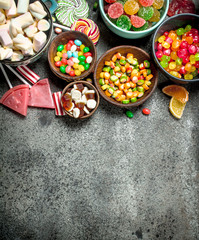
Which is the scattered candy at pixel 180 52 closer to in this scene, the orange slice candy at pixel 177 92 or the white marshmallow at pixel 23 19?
the orange slice candy at pixel 177 92

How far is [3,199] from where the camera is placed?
1.63m

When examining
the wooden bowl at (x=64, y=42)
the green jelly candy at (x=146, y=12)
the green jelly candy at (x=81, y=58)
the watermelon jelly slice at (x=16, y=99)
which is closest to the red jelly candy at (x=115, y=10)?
the green jelly candy at (x=146, y=12)

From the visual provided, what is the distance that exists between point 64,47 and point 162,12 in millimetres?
769

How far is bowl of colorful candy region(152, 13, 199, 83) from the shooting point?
5.04ft

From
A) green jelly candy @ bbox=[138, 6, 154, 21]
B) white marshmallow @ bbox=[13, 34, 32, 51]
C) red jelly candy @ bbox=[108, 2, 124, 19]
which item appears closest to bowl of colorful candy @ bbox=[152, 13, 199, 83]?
green jelly candy @ bbox=[138, 6, 154, 21]

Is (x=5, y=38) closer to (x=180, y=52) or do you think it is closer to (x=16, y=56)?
(x=16, y=56)

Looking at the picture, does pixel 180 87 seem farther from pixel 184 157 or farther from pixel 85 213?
pixel 85 213

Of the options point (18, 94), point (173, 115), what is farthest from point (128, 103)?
point (18, 94)

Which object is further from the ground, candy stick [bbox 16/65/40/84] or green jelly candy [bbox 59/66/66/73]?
green jelly candy [bbox 59/66/66/73]

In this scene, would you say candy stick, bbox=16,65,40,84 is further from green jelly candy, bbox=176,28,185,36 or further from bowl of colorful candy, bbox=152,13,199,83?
green jelly candy, bbox=176,28,185,36

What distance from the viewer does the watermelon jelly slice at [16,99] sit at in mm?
1620

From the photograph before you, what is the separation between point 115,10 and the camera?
4.90 ft

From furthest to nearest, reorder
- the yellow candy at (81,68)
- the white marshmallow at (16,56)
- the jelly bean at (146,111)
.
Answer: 1. the jelly bean at (146,111)
2. the yellow candy at (81,68)
3. the white marshmallow at (16,56)

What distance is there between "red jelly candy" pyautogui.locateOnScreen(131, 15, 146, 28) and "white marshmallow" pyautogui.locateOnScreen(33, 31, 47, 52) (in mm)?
625
